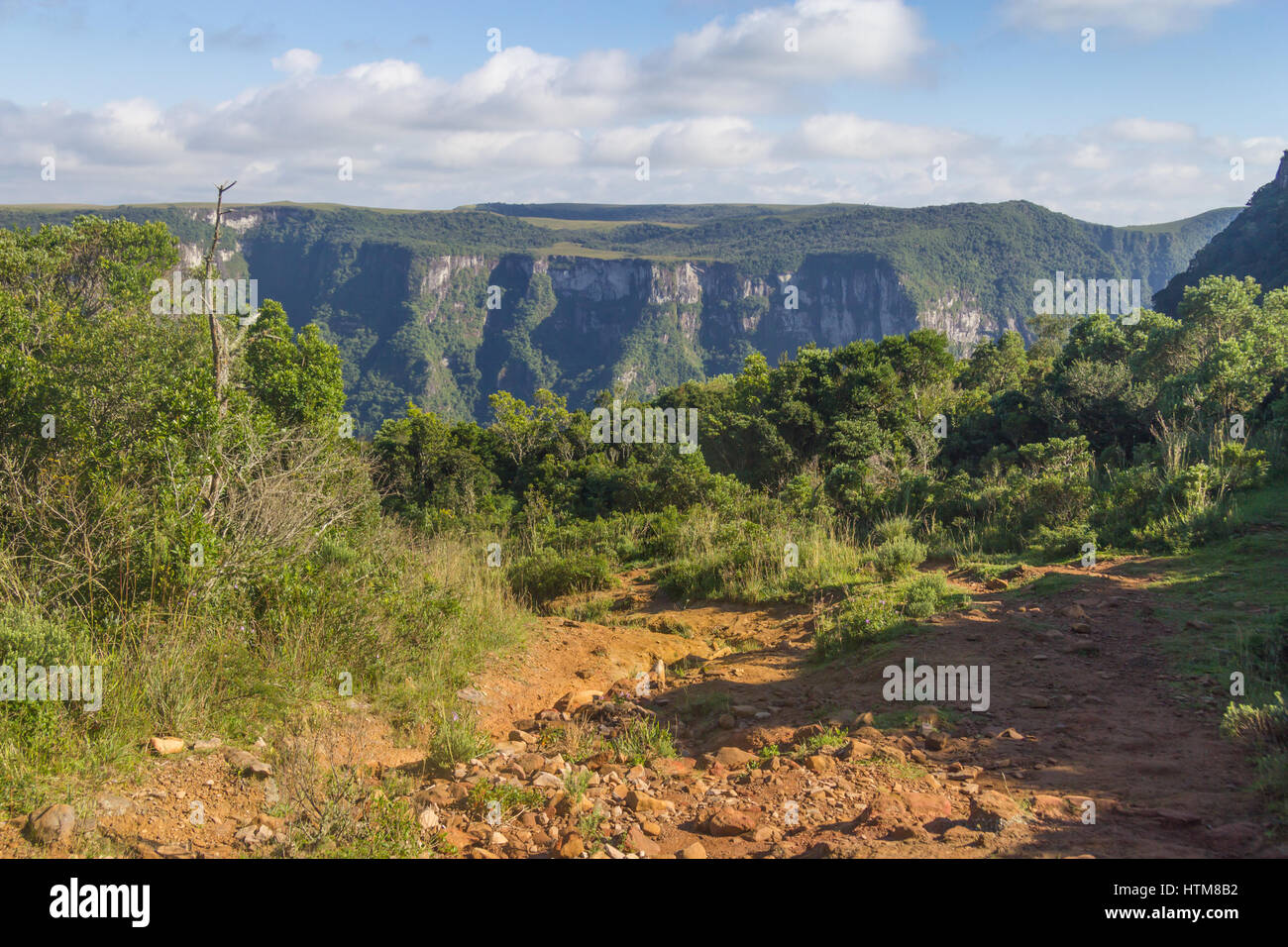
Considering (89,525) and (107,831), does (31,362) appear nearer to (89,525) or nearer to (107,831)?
(89,525)

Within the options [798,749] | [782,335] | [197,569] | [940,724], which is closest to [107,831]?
[197,569]

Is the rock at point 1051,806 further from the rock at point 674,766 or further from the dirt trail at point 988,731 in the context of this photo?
the rock at point 674,766

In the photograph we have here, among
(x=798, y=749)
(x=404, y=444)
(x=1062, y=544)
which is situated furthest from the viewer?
(x=404, y=444)

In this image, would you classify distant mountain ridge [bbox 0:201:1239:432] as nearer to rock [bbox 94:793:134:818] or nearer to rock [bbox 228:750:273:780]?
rock [bbox 228:750:273:780]

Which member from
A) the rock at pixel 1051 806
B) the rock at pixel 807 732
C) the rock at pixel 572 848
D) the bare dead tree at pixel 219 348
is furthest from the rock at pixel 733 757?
the bare dead tree at pixel 219 348

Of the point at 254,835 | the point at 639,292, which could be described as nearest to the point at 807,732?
the point at 254,835

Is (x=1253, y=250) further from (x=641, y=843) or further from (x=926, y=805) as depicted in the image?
(x=641, y=843)
